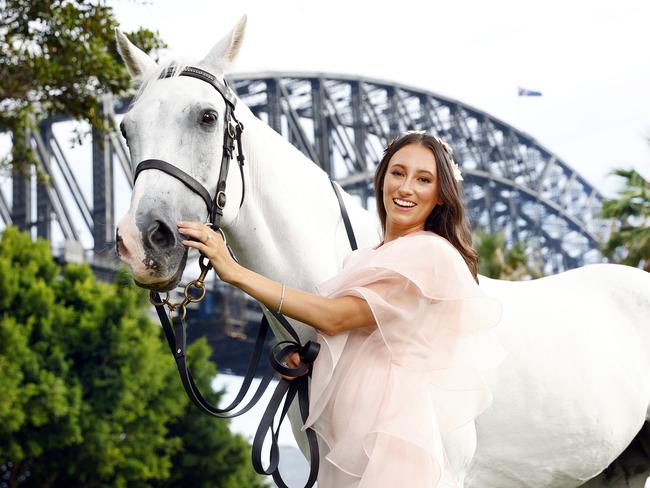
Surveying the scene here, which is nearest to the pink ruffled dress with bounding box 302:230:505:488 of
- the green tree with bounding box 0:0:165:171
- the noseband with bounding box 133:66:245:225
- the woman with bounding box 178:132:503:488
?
the woman with bounding box 178:132:503:488

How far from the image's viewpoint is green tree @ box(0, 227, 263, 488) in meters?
20.9

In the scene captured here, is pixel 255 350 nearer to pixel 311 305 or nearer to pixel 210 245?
pixel 311 305

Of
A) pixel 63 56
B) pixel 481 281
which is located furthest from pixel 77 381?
pixel 481 281

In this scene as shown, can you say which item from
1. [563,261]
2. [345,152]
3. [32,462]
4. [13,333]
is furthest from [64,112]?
[563,261]

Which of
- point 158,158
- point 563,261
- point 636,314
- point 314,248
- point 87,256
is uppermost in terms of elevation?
point 158,158

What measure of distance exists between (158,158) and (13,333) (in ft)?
62.5

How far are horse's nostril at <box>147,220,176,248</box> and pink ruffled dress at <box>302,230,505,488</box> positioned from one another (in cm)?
54

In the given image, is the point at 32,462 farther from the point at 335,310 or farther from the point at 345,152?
the point at 345,152

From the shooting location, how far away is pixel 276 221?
319cm

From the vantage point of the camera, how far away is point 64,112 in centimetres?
926

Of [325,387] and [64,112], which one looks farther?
[64,112]

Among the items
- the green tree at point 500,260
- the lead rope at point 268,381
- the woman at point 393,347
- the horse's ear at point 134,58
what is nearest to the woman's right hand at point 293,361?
the lead rope at point 268,381

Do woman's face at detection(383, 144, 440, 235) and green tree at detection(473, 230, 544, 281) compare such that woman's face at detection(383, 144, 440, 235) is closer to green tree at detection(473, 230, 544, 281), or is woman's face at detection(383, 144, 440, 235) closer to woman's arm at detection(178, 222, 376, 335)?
woman's arm at detection(178, 222, 376, 335)

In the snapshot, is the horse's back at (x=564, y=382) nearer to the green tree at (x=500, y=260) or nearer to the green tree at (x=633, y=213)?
the green tree at (x=633, y=213)
